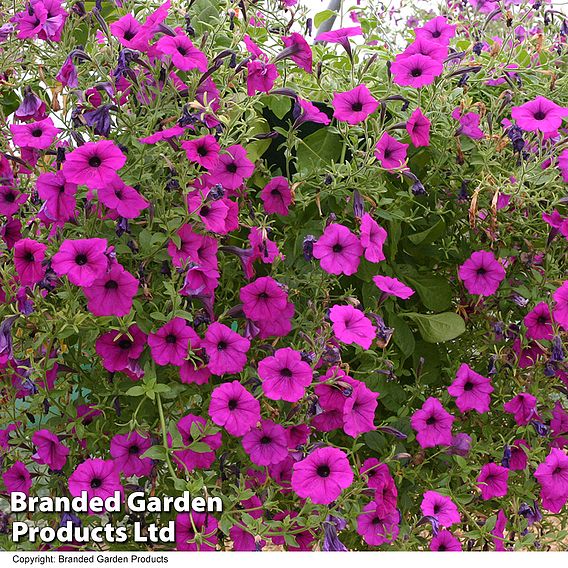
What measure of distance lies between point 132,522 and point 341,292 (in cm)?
60

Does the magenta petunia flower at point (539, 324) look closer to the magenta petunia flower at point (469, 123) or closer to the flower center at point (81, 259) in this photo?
the magenta petunia flower at point (469, 123)

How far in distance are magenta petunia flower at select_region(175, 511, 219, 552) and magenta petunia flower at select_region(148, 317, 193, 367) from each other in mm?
261

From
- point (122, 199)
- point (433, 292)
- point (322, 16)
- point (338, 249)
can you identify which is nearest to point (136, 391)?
point (122, 199)

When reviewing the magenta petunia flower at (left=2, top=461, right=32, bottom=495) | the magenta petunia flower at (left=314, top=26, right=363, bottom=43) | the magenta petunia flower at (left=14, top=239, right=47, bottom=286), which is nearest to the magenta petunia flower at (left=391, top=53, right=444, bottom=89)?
the magenta petunia flower at (left=314, top=26, right=363, bottom=43)

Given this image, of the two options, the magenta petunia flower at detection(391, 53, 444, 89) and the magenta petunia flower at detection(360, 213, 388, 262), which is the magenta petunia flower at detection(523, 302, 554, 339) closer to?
the magenta petunia flower at detection(360, 213, 388, 262)

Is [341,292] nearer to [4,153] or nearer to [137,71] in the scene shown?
[137,71]

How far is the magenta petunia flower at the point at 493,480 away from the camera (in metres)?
1.52

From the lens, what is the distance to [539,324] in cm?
156

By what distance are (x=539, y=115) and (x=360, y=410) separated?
63 cm

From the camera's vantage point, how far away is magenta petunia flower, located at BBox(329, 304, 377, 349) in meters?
1.31

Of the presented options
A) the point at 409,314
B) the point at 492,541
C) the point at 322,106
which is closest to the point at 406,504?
the point at 492,541

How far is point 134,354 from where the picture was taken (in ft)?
4.37

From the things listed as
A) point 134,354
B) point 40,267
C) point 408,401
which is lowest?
point 408,401

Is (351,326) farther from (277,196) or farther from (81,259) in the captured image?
(81,259)
